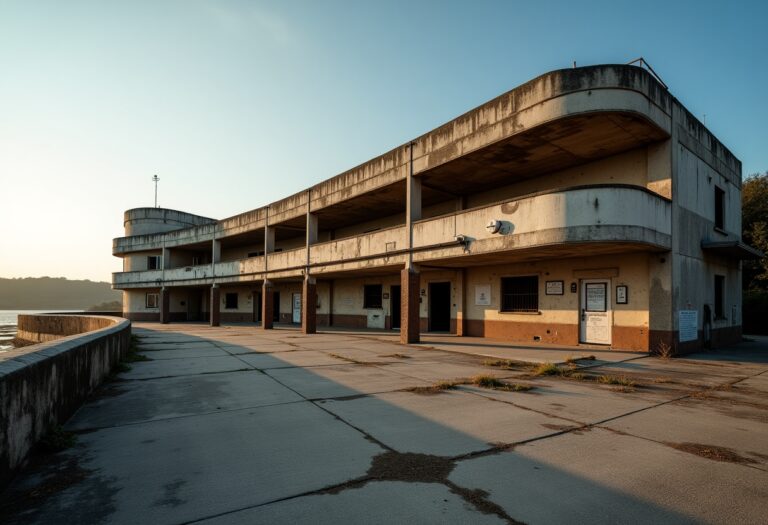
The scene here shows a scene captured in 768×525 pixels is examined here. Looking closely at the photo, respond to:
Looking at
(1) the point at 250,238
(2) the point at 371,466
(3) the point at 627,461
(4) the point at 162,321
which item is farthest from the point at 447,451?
(4) the point at 162,321

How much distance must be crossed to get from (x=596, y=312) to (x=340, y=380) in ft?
32.3

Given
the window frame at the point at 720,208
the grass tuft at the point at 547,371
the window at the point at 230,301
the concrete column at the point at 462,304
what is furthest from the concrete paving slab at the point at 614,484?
the window at the point at 230,301

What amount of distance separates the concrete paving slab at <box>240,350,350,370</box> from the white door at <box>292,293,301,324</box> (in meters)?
17.2

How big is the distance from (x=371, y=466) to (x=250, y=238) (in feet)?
96.4

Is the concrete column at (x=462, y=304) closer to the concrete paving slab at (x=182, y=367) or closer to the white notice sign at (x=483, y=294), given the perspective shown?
the white notice sign at (x=483, y=294)

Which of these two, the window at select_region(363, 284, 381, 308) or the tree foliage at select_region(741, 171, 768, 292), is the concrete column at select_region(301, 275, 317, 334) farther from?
the tree foliage at select_region(741, 171, 768, 292)

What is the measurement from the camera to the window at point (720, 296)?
16219 millimetres

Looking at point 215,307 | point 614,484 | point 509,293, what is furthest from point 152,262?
point 614,484

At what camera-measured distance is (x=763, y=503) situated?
3.29 meters

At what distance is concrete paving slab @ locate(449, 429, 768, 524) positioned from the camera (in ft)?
10.2

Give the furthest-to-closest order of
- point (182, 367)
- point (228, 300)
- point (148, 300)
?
point (148, 300)
point (228, 300)
point (182, 367)

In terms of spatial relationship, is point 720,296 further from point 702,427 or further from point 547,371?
point 702,427

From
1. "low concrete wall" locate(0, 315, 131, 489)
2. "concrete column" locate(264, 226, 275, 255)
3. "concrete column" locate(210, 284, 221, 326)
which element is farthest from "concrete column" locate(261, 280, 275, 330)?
"low concrete wall" locate(0, 315, 131, 489)

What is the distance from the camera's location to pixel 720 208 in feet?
53.1
